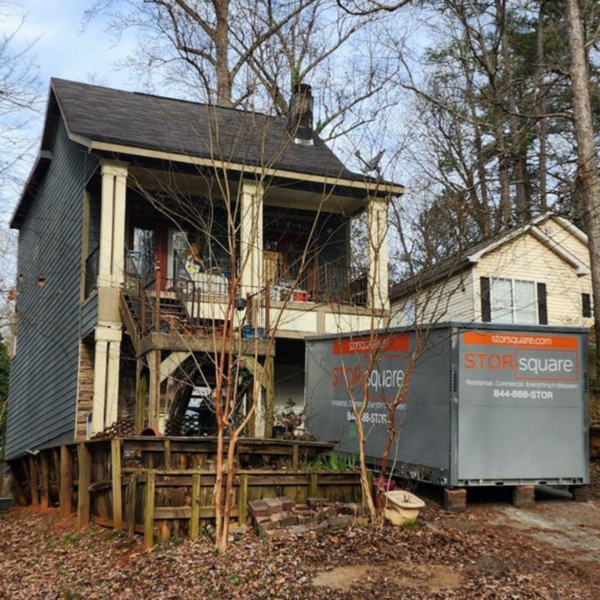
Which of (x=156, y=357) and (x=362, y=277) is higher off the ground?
(x=362, y=277)

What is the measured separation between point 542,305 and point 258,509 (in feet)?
57.1

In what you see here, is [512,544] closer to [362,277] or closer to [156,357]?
[156,357]

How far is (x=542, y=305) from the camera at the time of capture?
74.3 ft

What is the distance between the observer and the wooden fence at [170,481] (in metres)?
7.33

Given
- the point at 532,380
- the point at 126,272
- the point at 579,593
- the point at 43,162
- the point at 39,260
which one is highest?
the point at 43,162

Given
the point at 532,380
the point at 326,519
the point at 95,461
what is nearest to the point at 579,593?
the point at 326,519

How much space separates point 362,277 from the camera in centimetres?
1539

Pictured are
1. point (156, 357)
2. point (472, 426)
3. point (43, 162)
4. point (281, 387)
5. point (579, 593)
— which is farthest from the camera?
point (43, 162)

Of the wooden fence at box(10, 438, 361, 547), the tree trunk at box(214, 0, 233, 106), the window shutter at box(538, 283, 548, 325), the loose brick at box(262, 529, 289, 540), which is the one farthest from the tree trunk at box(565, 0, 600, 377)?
the tree trunk at box(214, 0, 233, 106)

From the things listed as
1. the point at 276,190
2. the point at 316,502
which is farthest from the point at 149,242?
the point at 316,502

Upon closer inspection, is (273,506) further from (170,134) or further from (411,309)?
(411,309)

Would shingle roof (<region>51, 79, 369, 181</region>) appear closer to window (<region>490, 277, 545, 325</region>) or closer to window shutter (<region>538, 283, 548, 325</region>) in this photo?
window (<region>490, 277, 545, 325</region>)

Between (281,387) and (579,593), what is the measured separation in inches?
438

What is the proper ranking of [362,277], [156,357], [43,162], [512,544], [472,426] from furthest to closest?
[43,162] < [362,277] < [156,357] < [472,426] < [512,544]
